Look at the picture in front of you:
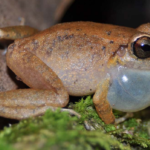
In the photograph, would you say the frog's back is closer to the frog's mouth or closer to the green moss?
the frog's mouth

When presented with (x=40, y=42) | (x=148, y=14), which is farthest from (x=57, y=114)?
(x=148, y=14)

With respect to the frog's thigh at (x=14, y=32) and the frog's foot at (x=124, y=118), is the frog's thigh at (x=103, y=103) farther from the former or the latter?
the frog's thigh at (x=14, y=32)

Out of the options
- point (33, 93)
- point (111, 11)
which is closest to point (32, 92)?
point (33, 93)

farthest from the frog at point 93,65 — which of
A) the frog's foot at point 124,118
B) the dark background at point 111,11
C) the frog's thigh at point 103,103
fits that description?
the dark background at point 111,11

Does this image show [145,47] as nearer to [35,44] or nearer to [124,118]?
[124,118]

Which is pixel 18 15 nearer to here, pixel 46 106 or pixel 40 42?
pixel 40 42

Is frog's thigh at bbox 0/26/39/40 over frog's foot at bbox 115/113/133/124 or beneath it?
over

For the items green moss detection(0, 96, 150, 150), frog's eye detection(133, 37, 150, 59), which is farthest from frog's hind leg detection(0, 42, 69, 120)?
frog's eye detection(133, 37, 150, 59)
